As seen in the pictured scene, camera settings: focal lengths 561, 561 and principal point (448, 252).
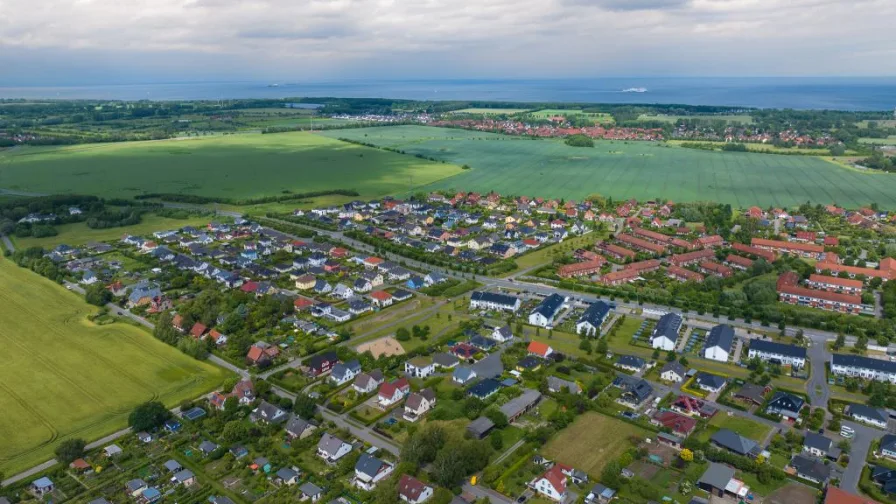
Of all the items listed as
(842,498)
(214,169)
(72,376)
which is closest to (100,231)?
(72,376)

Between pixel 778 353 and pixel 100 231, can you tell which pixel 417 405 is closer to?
pixel 778 353

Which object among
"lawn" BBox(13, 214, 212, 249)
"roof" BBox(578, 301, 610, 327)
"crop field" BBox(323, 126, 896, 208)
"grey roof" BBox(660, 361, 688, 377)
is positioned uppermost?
"crop field" BBox(323, 126, 896, 208)

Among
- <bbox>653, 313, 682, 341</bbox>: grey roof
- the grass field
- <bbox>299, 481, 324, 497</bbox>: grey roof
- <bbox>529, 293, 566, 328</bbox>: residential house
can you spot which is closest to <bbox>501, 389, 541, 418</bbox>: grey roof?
<bbox>529, 293, 566, 328</bbox>: residential house

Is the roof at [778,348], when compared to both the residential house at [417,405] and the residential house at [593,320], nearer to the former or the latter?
the residential house at [593,320]

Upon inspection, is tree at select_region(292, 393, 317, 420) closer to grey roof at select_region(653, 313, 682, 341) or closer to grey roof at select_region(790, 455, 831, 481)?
grey roof at select_region(653, 313, 682, 341)

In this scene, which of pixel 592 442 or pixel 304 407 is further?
pixel 304 407
